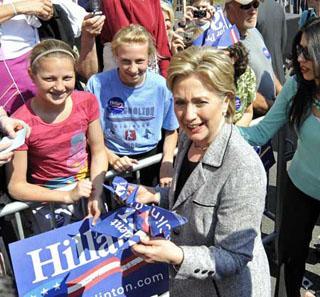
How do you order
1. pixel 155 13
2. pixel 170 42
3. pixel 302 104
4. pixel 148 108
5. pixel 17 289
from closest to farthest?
pixel 17 289 → pixel 302 104 → pixel 148 108 → pixel 155 13 → pixel 170 42

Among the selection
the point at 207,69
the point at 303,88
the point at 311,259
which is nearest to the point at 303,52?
the point at 303,88

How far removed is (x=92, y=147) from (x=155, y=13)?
4.36 ft

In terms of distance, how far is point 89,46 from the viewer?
346 cm

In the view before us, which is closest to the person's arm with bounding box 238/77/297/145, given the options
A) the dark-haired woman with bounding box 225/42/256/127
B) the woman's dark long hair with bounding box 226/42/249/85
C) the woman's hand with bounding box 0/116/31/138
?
the dark-haired woman with bounding box 225/42/256/127

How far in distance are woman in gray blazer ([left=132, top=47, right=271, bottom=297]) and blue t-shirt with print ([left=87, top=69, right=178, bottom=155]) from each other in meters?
1.08

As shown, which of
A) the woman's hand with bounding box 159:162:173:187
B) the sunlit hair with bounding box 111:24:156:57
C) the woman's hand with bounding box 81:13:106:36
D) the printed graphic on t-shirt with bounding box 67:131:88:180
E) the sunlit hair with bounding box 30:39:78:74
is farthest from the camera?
the woman's hand with bounding box 81:13:106:36

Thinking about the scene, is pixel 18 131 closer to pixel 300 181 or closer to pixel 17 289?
pixel 17 289

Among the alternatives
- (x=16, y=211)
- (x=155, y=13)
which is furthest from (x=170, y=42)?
(x=16, y=211)

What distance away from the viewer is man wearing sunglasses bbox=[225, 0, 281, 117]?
3680 millimetres

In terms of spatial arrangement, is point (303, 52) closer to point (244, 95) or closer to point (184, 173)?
point (244, 95)

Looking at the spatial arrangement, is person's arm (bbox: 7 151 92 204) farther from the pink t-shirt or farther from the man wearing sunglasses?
the man wearing sunglasses

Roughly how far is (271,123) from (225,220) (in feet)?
3.95

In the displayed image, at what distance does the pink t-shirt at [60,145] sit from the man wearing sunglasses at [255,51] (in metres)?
1.31

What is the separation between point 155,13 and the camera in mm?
3781
